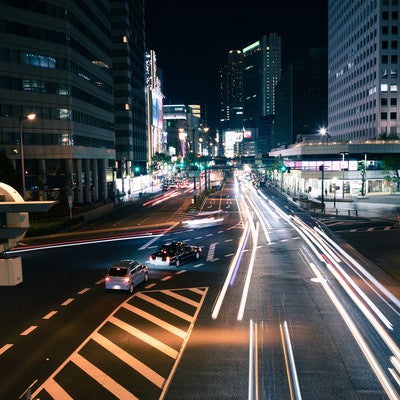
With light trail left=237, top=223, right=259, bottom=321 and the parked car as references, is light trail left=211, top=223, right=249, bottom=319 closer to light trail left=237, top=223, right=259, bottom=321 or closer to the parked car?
light trail left=237, top=223, right=259, bottom=321

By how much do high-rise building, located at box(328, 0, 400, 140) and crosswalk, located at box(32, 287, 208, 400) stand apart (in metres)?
102

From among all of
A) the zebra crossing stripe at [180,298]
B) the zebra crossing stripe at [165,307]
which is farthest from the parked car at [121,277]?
the zebra crossing stripe at [180,298]

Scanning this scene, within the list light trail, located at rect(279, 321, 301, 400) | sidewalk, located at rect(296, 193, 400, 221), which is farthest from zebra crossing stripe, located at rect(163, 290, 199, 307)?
sidewalk, located at rect(296, 193, 400, 221)

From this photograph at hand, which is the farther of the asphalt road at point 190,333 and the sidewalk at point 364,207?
the sidewalk at point 364,207

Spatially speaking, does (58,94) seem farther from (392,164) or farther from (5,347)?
(392,164)

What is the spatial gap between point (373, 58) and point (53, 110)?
88508 mm

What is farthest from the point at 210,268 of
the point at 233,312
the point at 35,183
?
the point at 35,183

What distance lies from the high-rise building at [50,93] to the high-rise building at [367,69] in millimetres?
72041

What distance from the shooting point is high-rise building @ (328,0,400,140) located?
11731 centimetres

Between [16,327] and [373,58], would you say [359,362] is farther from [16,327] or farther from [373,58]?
[373,58]

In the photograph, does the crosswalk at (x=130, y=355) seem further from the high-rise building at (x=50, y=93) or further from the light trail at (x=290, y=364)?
the high-rise building at (x=50, y=93)

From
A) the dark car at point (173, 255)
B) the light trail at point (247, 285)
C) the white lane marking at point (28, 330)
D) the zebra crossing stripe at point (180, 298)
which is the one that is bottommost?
the light trail at point (247, 285)

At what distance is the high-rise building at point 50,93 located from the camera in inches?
2571

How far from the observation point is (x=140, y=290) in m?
26.4
